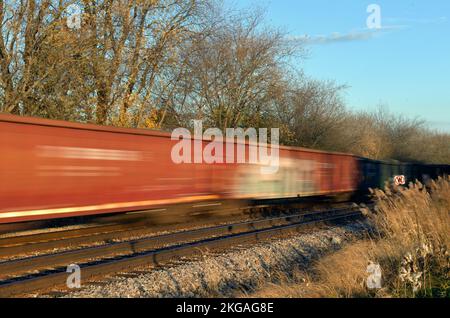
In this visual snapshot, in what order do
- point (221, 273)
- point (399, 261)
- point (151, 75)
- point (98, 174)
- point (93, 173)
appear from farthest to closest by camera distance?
point (151, 75) < point (98, 174) < point (93, 173) < point (221, 273) < point (399, 261)

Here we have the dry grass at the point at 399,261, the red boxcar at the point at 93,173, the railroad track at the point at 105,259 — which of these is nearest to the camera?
the dry grass at the point at 399,261

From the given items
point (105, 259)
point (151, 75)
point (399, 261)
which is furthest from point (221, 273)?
point (151, 75)

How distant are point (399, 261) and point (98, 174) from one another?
653cm

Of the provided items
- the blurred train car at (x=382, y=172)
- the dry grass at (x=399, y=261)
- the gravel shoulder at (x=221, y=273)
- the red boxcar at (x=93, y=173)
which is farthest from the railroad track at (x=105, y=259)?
the blurred train car at (x=382, y=172)

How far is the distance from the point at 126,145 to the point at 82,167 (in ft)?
4.63

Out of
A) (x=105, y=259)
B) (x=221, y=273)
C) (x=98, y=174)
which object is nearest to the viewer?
(x=221, y=273)

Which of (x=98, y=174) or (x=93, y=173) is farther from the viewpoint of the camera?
(x=98, y=174)

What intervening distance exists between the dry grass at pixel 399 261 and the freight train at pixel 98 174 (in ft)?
16.1

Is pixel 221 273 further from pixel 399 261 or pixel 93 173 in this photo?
pixel 93 173

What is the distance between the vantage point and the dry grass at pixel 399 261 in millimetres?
6484

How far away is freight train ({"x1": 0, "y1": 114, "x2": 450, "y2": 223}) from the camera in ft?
30.6

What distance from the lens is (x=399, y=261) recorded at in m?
8.12

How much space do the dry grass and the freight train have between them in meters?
4.90

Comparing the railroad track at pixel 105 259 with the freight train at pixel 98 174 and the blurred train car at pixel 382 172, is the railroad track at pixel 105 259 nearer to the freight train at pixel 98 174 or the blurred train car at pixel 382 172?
the freight train at pixel 98 174
